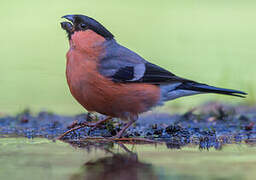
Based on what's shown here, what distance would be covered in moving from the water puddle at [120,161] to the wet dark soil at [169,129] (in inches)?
13.3

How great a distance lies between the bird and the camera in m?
4.95

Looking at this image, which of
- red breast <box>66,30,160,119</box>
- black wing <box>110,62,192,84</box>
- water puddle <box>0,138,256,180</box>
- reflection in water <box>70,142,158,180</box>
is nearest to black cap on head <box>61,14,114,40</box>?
red breast <box>66,30,160,119</box>

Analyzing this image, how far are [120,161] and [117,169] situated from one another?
0.30 meters

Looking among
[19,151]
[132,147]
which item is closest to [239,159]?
[132,147]

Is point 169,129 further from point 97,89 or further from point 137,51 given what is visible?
point 137,51

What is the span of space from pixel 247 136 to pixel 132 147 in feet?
4.35

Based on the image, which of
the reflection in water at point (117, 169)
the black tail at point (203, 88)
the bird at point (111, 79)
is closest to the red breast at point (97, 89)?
the bird at point (111, 79)

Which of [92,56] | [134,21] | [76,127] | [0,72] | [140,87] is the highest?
[134,21]

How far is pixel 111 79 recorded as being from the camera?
5.06m

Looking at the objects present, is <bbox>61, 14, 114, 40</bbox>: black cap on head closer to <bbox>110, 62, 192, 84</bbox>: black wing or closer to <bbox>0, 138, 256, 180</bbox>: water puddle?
<bbox>110, 62, 192, 84</bbox>: black wing

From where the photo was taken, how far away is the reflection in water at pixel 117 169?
2.89 meters

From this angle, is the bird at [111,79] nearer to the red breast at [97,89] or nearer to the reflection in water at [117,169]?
the red breast at [97,89]

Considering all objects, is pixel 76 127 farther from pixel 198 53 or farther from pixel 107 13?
pixel 107 13

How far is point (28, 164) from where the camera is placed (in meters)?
3.30
